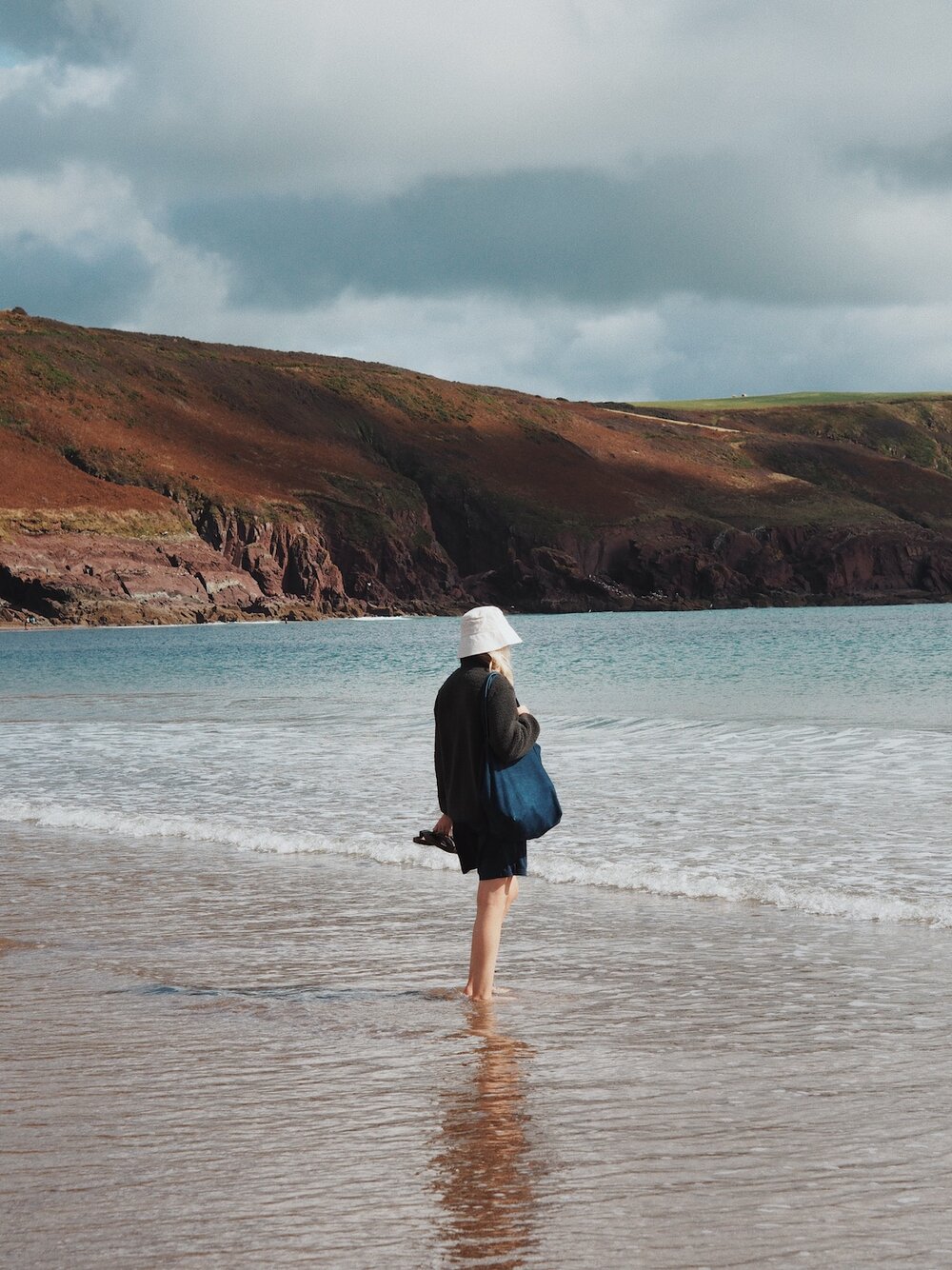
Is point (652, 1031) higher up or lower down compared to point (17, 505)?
lower down

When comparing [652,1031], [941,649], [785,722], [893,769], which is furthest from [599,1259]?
[941,649]

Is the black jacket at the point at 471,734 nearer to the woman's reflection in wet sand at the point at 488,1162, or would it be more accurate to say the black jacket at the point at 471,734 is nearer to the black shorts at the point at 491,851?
the black shorts at the point at 491,851

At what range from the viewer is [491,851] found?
6188 millimetres

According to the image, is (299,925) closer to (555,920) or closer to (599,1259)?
(555,920)

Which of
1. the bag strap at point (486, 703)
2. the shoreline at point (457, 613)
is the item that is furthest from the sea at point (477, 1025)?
the shoreline at point (457, 613)

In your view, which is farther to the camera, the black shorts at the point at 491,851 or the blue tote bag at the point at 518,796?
the black shorts at the point at 491,851

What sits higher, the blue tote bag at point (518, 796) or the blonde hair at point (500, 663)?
the blonde hair at point (500, 663)

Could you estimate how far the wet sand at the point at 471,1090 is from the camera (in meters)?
3.72

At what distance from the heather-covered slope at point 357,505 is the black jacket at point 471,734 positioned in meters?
93.3

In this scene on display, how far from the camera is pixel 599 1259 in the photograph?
3.54 m

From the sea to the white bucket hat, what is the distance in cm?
151

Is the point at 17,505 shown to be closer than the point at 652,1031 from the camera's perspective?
No

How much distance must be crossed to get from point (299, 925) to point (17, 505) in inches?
3931

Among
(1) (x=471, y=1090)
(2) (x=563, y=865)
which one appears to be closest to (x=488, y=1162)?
(1) (x=471, y=1090)
